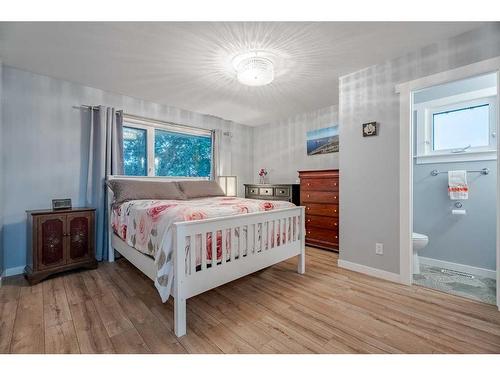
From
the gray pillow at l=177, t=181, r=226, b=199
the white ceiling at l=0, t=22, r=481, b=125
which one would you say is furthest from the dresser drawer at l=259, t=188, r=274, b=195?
the white ceiling at l=0, t=22, r=481, b=125

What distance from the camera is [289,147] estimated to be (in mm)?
4520

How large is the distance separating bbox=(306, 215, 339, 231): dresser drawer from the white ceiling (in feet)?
5.89

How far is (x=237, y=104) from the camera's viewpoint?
362 centimetres

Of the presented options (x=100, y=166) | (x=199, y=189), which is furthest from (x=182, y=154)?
(x=100, y=166)

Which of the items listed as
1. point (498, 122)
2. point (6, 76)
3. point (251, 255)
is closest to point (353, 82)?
point (498, 122)

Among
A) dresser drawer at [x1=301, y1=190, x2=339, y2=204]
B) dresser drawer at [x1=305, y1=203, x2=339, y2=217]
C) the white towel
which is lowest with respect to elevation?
dresser drawer at [x1=305, y1=203, x2=339, y2=217]

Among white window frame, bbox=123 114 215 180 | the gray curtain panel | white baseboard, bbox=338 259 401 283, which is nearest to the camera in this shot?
white baseboard, bbox=338 259 401 283

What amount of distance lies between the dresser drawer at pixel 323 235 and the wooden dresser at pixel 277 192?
65 centimetres

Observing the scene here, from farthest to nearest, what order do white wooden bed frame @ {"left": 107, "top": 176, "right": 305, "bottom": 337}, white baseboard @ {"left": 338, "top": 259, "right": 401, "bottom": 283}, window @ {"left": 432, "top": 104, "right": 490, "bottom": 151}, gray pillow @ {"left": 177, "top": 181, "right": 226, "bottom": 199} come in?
gray pillow @ {"left": 177, "top": 181, "right": 226, "bottom": 199}, window @ {"left": 432, "top": 104, "right": 490, "bottom": 151}, white baseboard @ {"left": 338, "top": 259, "right": 401, "bottom": 283}, white wooden bed frame @ {"left": 107, "top": 176, "right": 305, "bottom": 337}

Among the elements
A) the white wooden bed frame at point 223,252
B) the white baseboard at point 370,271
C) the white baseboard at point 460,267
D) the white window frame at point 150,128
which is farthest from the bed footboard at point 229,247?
the white window frame at point 150,128

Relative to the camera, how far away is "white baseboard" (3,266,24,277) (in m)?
2.44

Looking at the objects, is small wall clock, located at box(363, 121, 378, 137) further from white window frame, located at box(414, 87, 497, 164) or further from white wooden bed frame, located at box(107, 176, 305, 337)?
white wooden bed frame, located at box(107, 176, 305, 337)

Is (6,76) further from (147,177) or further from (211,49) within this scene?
(211,49)

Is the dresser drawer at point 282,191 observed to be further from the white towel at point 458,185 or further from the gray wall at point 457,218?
the white towel at point 458,185
